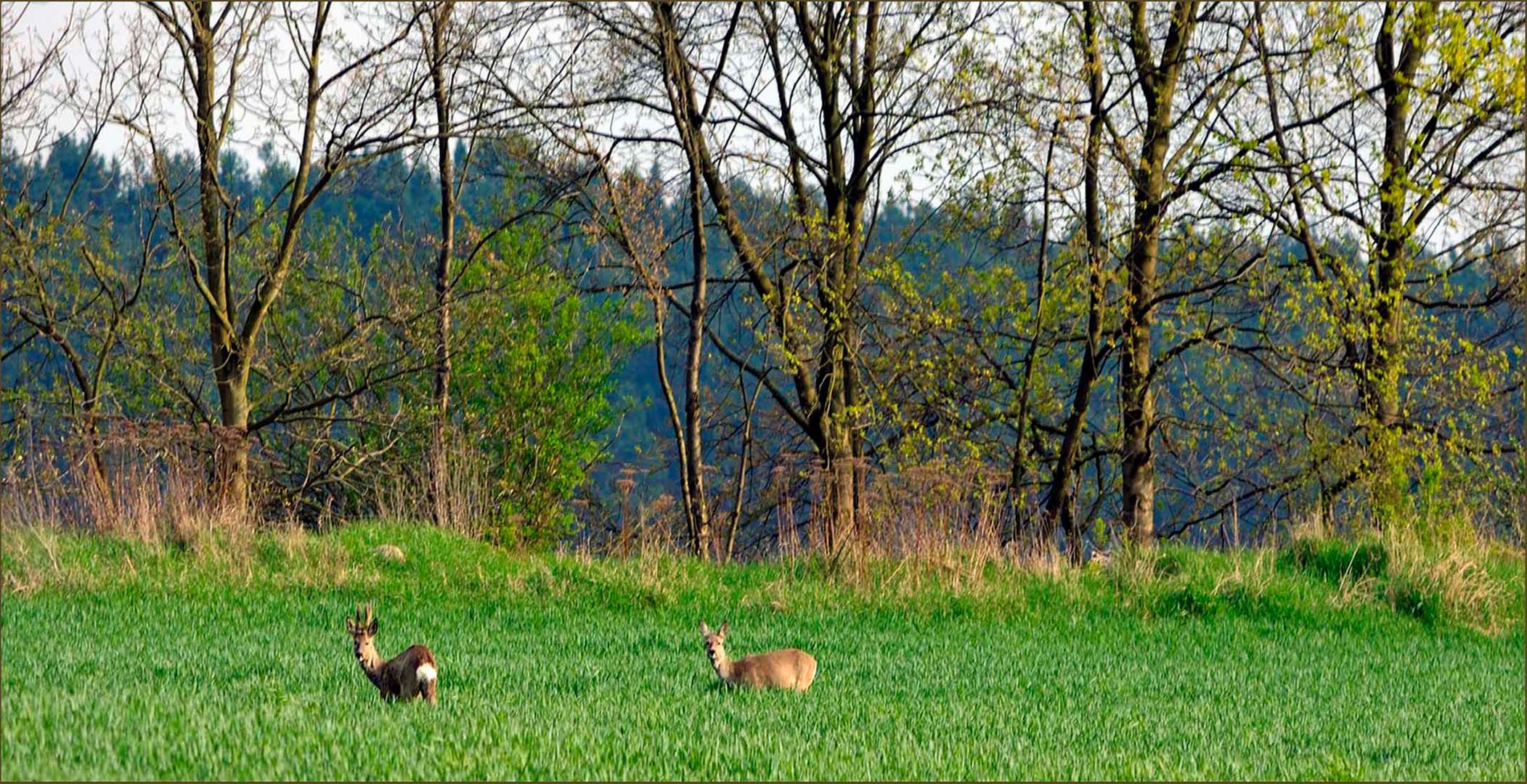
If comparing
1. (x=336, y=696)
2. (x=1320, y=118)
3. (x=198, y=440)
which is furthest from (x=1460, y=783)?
(x=198, y=440)

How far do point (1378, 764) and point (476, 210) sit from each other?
24.5 m

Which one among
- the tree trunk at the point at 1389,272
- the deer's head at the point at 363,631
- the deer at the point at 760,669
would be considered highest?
the tree trunk at the point at 1389,272

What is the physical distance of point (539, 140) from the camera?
819 inches

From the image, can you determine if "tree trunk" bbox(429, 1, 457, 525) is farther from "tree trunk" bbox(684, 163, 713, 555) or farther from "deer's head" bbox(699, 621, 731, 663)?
"deer's head" bbox(699, 621, 731, 663)

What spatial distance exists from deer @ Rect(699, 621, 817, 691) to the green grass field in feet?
0.51

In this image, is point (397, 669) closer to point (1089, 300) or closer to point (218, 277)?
point (218, 277)

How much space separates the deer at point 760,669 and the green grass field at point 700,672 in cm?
15

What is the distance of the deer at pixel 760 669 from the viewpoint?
920 centimetres

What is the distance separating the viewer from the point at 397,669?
812cm

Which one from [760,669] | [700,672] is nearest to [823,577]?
[700,672]

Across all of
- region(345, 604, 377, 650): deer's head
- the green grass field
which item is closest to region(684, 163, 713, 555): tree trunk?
the green grass field

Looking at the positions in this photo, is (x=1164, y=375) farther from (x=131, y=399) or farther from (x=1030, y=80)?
(x=131, y=399)

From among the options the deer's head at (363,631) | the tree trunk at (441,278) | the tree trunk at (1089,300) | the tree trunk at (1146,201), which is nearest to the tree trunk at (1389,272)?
the tree trunk at (1146,201)

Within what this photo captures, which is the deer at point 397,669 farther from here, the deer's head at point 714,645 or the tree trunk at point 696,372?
the tree trunk at point 696,372
